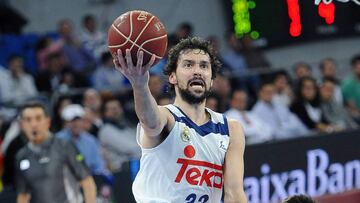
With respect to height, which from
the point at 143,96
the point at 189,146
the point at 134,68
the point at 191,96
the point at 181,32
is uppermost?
the point at 134,68

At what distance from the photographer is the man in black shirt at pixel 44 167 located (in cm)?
866

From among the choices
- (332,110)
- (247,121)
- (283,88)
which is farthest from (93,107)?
(332,110)

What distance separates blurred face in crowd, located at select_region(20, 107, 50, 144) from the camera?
870 centimetres

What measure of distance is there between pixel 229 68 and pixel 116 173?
542cm

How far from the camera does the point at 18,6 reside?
14789mm

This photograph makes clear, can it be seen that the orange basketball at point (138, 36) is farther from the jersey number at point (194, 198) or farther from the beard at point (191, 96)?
the jersey number at point (194, 198)

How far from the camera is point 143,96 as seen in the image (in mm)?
5348

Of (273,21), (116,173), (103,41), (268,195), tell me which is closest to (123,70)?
(116,173)

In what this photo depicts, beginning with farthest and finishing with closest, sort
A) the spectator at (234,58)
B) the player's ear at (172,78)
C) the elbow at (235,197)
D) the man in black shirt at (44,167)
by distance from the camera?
1. the spectator at (234,58)
2. the man in black shirt at (44,167)
3. the player's ear at (172,78)
4. the elbow at (235,197)

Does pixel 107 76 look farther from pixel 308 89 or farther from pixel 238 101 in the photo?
pixel 308 89

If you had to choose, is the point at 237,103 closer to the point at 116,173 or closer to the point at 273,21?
the point at 116,173

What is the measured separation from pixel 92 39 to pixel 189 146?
28.2 ft

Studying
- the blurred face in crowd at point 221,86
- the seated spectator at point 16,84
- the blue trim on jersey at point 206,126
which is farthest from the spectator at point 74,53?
the blue trim on jersey at point 206,126

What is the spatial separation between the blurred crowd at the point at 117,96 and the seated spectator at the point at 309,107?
13 millimetres
